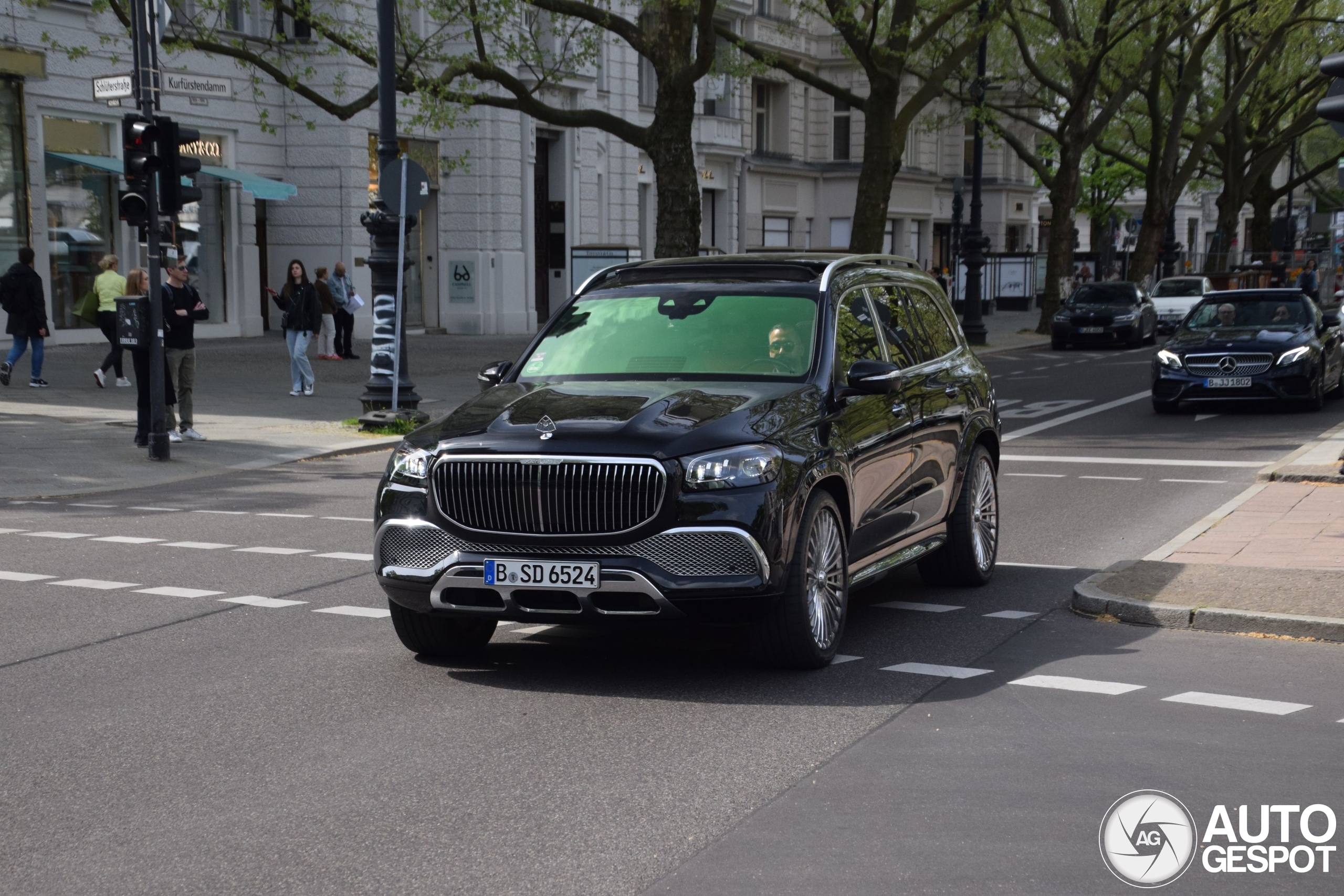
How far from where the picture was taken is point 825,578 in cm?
696

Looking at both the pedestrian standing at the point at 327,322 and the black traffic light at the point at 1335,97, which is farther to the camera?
the pedestrian standing at the point at 327,322

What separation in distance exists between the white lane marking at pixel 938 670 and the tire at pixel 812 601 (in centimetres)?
29

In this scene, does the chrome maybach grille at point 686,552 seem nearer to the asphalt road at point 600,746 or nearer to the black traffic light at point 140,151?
the asphalt road at point 600,746

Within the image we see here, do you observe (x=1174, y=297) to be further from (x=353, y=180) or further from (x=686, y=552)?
(x=686, y=552)

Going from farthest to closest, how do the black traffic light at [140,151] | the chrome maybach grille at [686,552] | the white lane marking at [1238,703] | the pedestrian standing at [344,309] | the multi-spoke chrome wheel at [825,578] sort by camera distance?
1. the pedestrian standing at [344,309]
2. the black traffic light at [140,151]
3. the multi-spoke chrome wheel at [825,578]
4. the chrome maybach grille at [686,552]
5. the white lane marking at [1238,703]

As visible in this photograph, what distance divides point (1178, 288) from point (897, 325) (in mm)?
36687

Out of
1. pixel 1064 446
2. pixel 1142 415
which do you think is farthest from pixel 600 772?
pixel 1142 415

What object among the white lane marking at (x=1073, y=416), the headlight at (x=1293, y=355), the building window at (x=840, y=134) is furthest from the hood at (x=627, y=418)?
the building window at (x=840, y=134)

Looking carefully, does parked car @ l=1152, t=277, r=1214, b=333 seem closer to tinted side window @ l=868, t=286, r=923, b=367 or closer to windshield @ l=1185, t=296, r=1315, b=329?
windshield @ l=1185, t=296, r=1315, b=329

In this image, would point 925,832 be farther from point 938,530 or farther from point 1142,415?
point 1142,415

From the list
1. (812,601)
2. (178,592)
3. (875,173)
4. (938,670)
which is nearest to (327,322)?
(875,173)

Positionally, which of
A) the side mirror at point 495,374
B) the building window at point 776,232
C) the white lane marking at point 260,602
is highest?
the building window at point 776,232

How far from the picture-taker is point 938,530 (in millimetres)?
8664

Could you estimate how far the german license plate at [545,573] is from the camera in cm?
638
